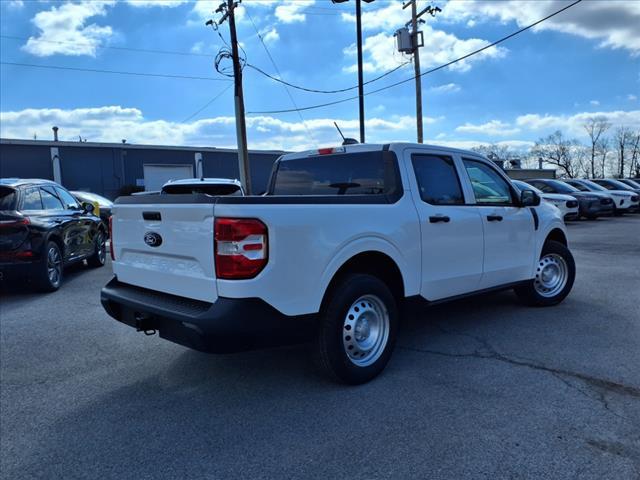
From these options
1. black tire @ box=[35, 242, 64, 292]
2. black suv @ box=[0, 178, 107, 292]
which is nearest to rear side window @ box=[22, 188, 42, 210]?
black suv @ box=[0, 178, 107, 292]

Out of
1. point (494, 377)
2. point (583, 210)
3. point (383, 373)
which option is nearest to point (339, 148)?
point (383, 373)

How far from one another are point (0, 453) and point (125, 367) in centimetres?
139

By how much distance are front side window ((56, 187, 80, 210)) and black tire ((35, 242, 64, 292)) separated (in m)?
1.27

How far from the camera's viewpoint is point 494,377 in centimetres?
390

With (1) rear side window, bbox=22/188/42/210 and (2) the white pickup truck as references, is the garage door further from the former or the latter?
(2) the white pickup truck

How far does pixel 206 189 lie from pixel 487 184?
551 centimetres

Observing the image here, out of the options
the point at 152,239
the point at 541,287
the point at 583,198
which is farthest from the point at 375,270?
the point at 583,198

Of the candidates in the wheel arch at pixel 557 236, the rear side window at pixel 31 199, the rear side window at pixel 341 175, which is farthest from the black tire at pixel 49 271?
the wheel arch at pixel 557 236

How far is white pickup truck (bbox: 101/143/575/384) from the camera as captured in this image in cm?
319

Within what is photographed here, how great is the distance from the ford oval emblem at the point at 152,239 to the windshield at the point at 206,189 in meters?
5.23

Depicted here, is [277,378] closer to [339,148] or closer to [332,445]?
[332,445]

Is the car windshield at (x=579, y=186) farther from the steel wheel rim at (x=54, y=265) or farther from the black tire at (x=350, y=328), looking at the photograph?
the black tire at (x=350, y=328)

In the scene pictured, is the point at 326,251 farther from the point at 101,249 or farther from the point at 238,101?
the point at 238,101

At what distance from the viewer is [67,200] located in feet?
29.6
